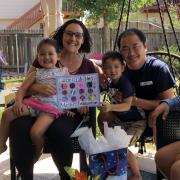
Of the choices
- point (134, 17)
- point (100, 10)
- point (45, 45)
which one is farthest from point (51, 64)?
point (134, 17)

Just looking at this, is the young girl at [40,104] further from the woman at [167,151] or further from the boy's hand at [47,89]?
the woman at [167,151]

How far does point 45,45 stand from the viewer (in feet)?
10.5

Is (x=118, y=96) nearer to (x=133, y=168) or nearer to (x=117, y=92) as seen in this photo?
(x=117, y=92)

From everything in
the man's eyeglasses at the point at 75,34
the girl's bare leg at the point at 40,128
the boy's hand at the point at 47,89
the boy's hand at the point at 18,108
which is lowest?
the girl's bare leg at the point at 40,128

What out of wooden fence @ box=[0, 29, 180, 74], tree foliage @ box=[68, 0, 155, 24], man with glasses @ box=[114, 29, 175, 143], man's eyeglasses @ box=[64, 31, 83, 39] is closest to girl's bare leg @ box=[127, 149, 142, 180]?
man with glasses @ box=[114, 29, 175, 143]

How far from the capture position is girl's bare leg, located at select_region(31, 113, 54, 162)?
2.98 meters

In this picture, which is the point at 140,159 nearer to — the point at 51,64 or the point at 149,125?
the point at 149,125

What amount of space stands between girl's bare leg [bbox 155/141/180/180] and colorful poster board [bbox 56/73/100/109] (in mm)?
592

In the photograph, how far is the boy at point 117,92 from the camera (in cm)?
309

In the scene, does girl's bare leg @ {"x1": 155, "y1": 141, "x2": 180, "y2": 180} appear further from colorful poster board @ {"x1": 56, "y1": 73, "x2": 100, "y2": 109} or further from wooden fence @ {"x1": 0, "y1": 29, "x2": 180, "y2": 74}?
wooden fence @ {"x1": 0, "y1": 29, "x2": 180, "y2": 74}

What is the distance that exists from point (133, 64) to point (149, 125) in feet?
1.69

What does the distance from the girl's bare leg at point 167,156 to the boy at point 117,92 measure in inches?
17.6

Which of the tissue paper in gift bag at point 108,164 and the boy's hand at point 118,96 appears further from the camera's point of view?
the boy's hand at point 118,96

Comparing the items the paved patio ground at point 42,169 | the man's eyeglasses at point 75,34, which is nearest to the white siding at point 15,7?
the paved patio ground at point 42,169
